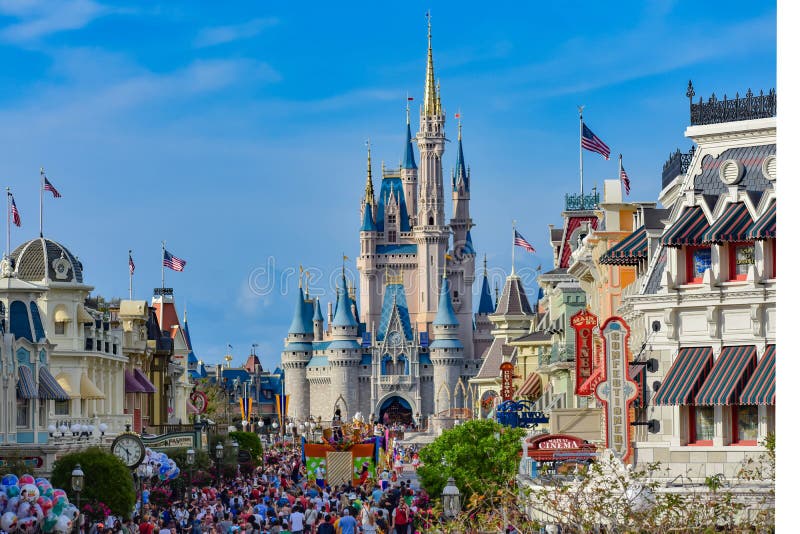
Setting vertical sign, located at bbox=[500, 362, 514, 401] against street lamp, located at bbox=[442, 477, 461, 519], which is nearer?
street lamp, located at bbox=[442, 477, 461, 519]

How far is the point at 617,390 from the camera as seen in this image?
23.1 meters

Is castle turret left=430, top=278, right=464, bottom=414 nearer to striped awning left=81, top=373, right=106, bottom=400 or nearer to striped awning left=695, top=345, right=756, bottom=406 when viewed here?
striped awning left=81, top=373, right=106, bottom=400

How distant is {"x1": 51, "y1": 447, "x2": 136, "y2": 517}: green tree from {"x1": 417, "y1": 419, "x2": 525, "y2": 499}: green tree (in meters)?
10.9

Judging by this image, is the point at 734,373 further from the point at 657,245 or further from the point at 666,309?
the point at 657,245

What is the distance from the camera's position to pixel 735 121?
77.6 ft

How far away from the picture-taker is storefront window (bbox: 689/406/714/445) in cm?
2256

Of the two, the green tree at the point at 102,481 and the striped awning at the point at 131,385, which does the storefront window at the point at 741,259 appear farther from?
the striped awning at the point at 131,385

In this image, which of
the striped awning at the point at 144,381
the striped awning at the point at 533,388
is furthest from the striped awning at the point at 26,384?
the striped awning at the point at 533,388

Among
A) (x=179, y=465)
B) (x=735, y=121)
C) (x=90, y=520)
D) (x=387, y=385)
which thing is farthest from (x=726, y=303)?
(x=387, y=385)

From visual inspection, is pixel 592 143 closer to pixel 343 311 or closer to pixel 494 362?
pixel 494 362

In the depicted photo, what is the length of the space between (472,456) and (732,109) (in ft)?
71.3

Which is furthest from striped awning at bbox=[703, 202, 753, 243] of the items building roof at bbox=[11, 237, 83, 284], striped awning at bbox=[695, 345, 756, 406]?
building roof at bbox=[11, 237, 83, 284]

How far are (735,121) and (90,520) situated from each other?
1903 centimetres

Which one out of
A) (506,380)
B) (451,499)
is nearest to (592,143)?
(451,499)
